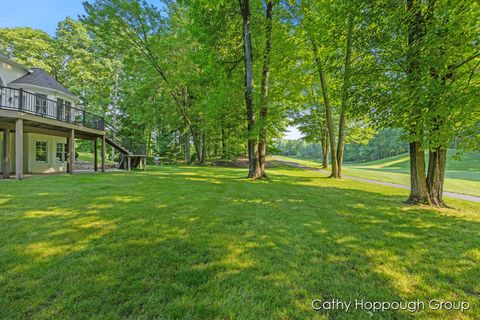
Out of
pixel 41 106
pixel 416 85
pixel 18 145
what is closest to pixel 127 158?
pixel 41 106

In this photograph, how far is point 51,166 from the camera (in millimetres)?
14680

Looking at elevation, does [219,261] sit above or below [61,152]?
below

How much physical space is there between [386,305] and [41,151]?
62.5 feet

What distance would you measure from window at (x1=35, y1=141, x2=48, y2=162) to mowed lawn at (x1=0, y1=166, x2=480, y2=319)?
1130cm

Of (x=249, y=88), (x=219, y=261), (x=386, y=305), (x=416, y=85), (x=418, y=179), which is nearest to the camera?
(x=386, y=305)

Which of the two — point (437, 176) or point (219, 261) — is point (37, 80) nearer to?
point (219, 261)

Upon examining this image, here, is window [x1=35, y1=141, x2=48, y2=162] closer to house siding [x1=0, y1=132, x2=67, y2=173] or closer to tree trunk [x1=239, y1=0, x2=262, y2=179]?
house siding [x1=0, y1=132, x2=67, y2=173]

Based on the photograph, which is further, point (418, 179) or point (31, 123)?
point (31, 123)

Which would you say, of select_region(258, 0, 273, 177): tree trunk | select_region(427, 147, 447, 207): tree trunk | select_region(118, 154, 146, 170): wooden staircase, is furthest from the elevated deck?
select_region(427, 147, 447, 207): tree trunk

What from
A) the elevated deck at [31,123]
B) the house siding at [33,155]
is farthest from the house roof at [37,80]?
the house siding at [33,155]

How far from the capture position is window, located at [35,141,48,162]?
14.2 meters

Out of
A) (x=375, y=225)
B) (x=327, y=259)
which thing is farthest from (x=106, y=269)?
(x=375, y=225)

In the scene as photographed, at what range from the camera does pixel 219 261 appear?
9.79ft

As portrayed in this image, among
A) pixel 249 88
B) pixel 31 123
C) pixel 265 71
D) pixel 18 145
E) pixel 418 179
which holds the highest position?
pixel 265 71
